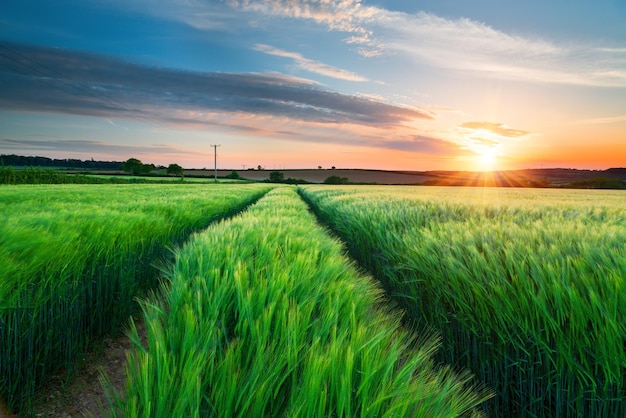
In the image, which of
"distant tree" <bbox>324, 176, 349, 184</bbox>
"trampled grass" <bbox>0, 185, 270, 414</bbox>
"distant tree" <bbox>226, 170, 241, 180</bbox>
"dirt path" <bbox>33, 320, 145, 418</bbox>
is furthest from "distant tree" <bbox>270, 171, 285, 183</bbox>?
"dirt path" <bbox>33, 320, 145, 418</bbox>

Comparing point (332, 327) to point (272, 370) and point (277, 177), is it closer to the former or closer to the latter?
point (272, 370)

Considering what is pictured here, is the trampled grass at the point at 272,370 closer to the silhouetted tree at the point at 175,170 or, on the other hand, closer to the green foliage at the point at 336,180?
the green foliage at the point at 336,180

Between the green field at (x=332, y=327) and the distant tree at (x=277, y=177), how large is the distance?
78495 mm

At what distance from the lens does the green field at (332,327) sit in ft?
3.15

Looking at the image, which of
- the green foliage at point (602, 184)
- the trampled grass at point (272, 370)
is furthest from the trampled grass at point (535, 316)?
the green foliage at point (602, 184)

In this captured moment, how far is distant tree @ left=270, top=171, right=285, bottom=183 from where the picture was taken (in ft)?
267

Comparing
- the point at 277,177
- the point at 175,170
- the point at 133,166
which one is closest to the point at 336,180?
the point at 277,177

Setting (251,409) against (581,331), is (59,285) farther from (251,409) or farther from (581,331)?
(581,331)

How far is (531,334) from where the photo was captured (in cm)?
179

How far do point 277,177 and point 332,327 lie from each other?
270 feet

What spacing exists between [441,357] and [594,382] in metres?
1.01

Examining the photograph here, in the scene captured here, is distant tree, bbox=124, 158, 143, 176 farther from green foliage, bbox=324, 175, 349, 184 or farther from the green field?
the green field

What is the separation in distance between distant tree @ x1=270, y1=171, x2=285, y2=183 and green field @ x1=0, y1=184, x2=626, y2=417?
78.5m

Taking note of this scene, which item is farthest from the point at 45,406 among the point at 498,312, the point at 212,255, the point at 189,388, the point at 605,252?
the point at 605,252
